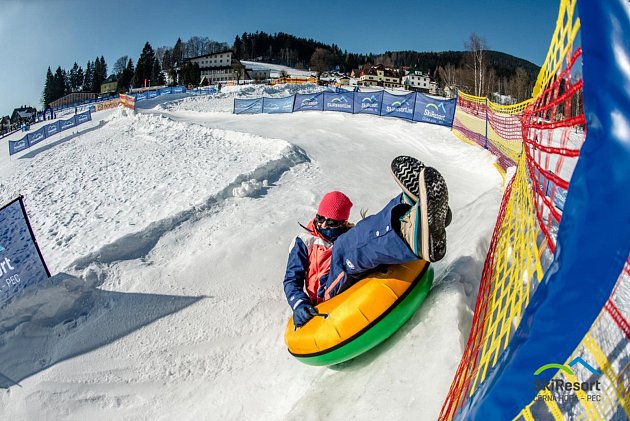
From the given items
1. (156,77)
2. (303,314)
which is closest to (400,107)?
(303,314)

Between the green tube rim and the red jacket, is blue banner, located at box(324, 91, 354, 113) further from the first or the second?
the green tube rim

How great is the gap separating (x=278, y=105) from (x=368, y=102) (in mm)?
5010

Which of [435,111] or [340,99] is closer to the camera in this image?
[435,111]

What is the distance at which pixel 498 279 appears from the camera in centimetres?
266

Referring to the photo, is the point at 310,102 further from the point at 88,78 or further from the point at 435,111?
the point at 88,78

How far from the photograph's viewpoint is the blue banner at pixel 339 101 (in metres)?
17.8

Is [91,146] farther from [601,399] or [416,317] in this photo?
[601,399]

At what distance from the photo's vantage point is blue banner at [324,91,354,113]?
58.5 feet

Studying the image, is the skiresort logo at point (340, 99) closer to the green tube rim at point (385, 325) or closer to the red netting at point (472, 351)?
the red netting at point (472, 351)

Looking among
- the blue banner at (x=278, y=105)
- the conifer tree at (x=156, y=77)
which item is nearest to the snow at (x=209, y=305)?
the blue banner at (x=278, y=105)

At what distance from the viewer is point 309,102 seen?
19.1 metres

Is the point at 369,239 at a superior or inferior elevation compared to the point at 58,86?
superior

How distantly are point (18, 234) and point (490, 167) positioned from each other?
9119mm

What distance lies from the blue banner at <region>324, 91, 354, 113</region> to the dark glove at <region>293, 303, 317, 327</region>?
49.9 ft
